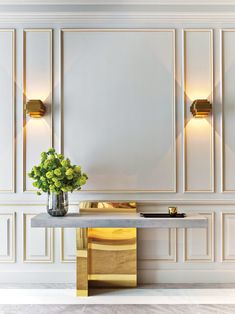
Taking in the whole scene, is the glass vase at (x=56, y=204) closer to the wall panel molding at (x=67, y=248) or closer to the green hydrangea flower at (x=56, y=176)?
the green hydrangea flower at (x=56, y=176)

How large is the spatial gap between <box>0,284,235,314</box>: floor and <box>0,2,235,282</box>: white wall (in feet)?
0.76

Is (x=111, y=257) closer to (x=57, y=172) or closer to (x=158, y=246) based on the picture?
(x=158, y=246)

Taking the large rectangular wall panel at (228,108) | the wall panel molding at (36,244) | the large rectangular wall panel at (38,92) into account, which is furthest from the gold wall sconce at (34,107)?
the large rectangular wall panel at (228,108)

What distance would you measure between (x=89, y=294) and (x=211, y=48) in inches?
113

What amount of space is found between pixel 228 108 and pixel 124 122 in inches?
44.8

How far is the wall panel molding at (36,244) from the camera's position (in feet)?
11.4

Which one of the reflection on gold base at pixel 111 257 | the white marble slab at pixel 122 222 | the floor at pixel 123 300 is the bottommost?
the floor at pixel 123 300

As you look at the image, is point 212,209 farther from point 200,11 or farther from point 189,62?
point 200,11

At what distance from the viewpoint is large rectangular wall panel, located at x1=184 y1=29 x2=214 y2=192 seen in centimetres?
348

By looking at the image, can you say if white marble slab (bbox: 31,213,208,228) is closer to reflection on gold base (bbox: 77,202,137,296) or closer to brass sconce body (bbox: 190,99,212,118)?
reflection on gold base (bbox: 77,202,137,296)

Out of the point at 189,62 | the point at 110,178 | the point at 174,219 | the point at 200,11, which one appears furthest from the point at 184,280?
the point at 200,11

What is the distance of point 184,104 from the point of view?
3.49 m

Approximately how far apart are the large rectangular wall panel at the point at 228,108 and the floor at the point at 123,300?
1103 mm

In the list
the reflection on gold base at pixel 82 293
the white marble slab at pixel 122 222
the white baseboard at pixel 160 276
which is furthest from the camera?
the white baseboard at pixel 160 276
